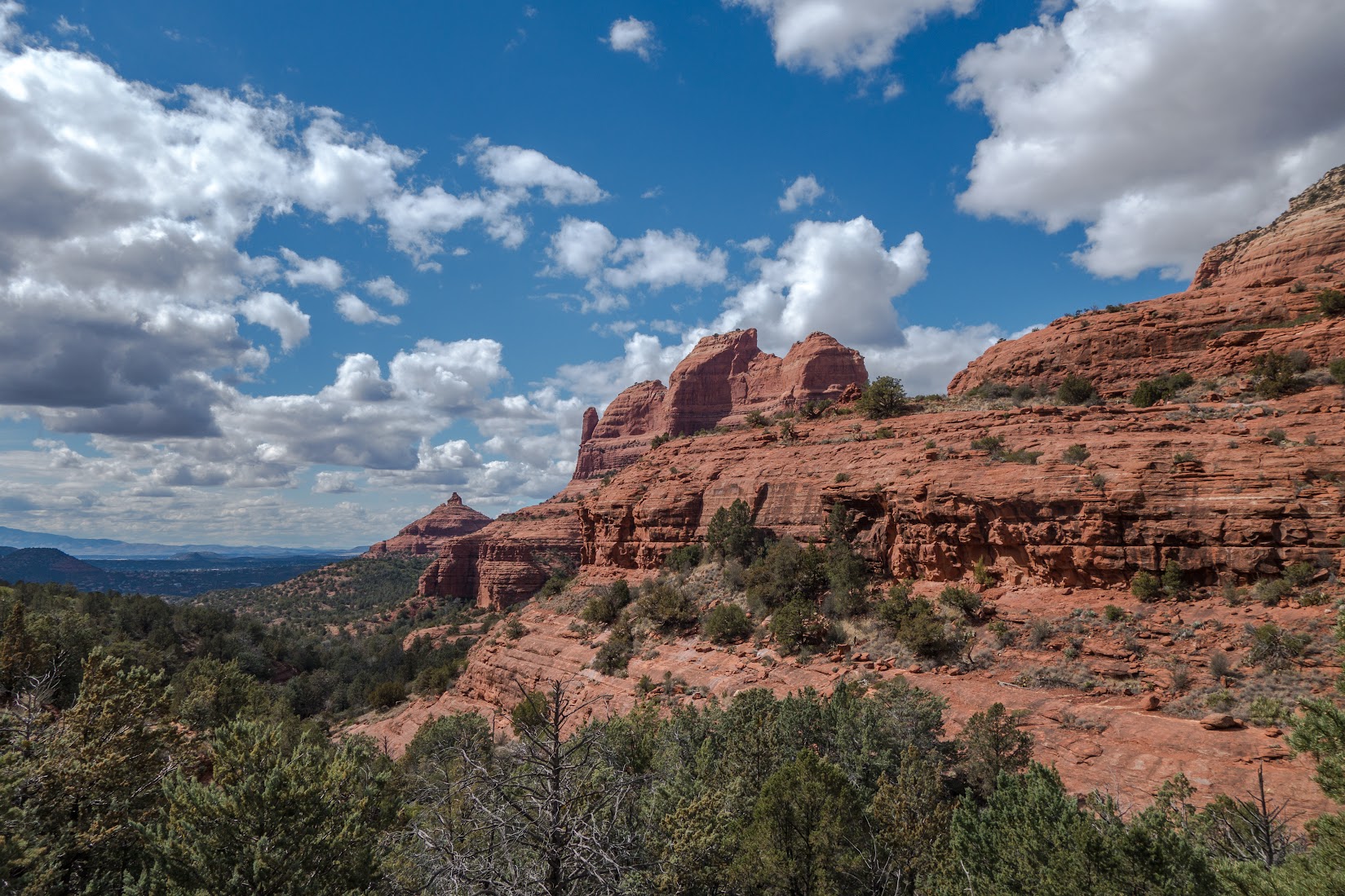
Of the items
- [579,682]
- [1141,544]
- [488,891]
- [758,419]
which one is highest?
[758,419]

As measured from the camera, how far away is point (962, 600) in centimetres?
2408

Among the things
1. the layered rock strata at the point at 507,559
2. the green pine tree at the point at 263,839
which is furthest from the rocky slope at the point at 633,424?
the green pine tree at the point at 263,839

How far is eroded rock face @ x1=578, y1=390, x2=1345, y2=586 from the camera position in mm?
19516

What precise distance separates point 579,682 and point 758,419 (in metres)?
25.7

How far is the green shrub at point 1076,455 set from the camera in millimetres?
24562

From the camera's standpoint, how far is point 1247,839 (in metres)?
10.7

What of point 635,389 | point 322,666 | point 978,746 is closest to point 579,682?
point 978,746

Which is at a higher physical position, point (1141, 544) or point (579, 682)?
point (1141, 544)

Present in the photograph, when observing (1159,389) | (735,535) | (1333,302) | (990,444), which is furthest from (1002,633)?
(1333,302)

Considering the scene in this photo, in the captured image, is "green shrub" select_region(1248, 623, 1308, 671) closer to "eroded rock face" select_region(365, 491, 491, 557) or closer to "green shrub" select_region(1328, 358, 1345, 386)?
"green shrub" select_region(1328, 358, 1345, 386)

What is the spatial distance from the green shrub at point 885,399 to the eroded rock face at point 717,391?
69.1 meters

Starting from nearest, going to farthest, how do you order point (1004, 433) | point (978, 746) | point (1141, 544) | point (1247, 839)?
point (1247, 839) < point (978, 746) < point (1141, 544) < point (1004, 433)

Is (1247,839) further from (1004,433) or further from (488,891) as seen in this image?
(1004,433)

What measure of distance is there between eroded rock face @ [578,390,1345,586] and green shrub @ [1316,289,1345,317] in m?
4.99
